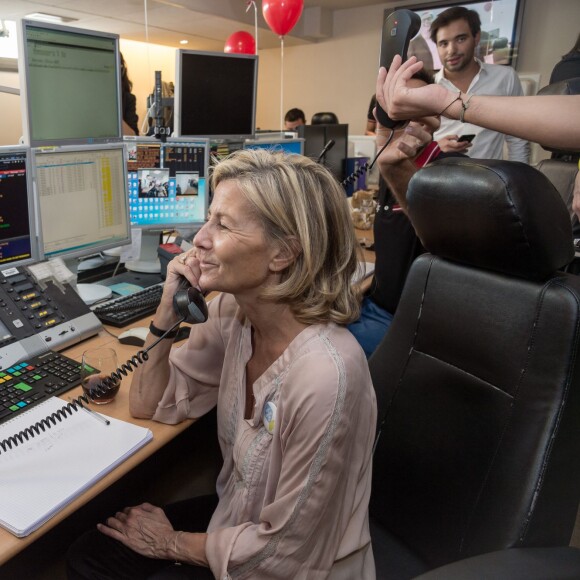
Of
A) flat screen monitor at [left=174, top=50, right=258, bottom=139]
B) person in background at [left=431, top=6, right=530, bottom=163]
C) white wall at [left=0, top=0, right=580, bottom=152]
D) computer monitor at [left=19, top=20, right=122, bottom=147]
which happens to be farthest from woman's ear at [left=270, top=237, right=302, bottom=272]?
white wall at [left=0, top=0, right=580, bottom=152]

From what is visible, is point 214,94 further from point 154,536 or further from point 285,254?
point 154,536

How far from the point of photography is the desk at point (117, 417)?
2.71ft

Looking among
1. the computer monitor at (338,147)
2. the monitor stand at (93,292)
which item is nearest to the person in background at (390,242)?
the monitor stand at (93,292)

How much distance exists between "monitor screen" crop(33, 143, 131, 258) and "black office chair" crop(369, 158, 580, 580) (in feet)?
3.55

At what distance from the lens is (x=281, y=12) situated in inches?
185

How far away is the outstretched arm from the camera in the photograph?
103 centimetres

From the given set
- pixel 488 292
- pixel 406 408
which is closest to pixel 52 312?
pixel 406 408

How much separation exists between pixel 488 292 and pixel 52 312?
44.7 inches

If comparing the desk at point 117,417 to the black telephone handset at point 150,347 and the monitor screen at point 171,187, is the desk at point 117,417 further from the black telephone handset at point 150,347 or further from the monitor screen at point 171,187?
the monitor screen at point 171,187

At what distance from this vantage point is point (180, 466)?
209cm

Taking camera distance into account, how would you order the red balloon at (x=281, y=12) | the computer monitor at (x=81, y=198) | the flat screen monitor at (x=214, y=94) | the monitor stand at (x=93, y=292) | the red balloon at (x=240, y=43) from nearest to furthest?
the computer monitor at (x=81, y=198) < the monitor stand at (x=93, y=292) < the flat screen monitor at (x=214, y=94) < the red balloon at (x=281, y=12) < the red balloon at (x=240, y=43)

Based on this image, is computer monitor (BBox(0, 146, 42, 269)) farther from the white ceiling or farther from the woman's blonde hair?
the white ceiling

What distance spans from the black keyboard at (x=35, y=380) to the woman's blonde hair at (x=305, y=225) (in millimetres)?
572

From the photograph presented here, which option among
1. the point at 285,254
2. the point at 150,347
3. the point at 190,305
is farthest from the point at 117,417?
the point at 285,254
